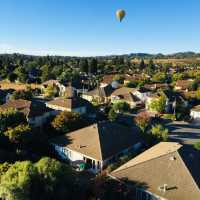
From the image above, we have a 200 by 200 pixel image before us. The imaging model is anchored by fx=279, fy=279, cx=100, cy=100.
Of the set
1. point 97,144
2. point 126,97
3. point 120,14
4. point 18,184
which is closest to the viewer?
point 18,184

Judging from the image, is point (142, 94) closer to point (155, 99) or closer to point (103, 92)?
point (155, 99)

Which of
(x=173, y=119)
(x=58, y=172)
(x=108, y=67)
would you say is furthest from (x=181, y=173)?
(x=108, y=67)

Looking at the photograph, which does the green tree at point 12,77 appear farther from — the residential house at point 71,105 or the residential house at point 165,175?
the residential house at point 165,175

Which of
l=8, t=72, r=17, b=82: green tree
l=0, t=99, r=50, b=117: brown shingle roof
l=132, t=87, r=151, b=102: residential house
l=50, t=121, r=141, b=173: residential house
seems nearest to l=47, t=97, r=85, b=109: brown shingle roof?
l=0, t=99, r=50, b=117: brown shingle roof

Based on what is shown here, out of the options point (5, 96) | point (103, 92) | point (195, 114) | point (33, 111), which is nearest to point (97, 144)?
point (33, 111)

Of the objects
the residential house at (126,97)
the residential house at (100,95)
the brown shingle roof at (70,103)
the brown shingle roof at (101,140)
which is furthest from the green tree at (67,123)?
the residential house at (100,95)

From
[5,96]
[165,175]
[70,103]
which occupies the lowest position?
[165,175]

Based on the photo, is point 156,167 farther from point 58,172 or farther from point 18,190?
point 18,190

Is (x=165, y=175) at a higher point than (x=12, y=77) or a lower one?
lower
